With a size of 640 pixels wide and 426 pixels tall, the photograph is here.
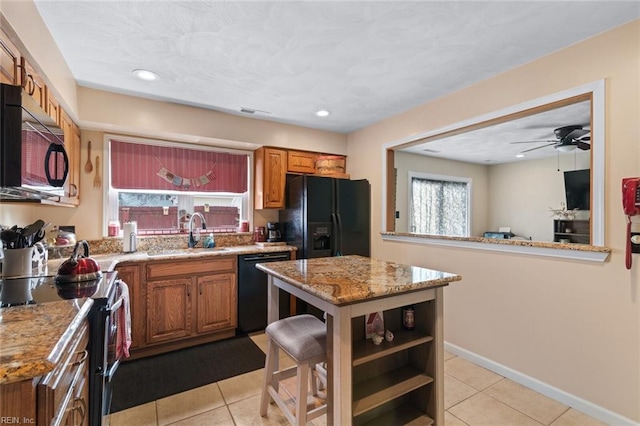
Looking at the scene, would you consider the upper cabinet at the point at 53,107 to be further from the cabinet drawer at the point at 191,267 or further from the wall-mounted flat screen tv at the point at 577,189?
the wall-mounted flat screen tv at the point at 577,189

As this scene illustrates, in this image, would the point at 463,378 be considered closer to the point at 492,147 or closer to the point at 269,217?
the point at 269,217

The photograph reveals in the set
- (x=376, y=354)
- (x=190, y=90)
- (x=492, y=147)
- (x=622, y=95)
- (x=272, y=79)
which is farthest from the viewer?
(x=492, y=147)

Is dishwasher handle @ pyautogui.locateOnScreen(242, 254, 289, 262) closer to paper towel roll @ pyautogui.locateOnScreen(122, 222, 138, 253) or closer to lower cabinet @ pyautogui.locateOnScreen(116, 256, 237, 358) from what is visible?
lower cabinet @ pyautogui.locateOnScreen(116, 256, 237, 358)

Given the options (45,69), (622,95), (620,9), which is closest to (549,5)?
(620,9)

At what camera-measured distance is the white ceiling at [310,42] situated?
168 cm

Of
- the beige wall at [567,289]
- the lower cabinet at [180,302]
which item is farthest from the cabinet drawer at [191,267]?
the beige wall at [567,289]

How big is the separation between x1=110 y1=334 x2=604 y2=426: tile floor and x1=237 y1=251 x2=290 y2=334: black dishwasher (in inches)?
33.6

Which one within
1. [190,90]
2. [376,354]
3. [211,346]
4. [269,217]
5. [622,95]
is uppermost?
[190,90]

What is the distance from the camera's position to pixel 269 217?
4.03 metres

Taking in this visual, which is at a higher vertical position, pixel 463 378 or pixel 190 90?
pixel 190 90

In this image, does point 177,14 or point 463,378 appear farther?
point 463,378

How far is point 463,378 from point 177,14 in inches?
132

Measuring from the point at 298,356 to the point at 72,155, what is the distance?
277 centimetres

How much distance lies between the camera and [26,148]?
1180 mm
